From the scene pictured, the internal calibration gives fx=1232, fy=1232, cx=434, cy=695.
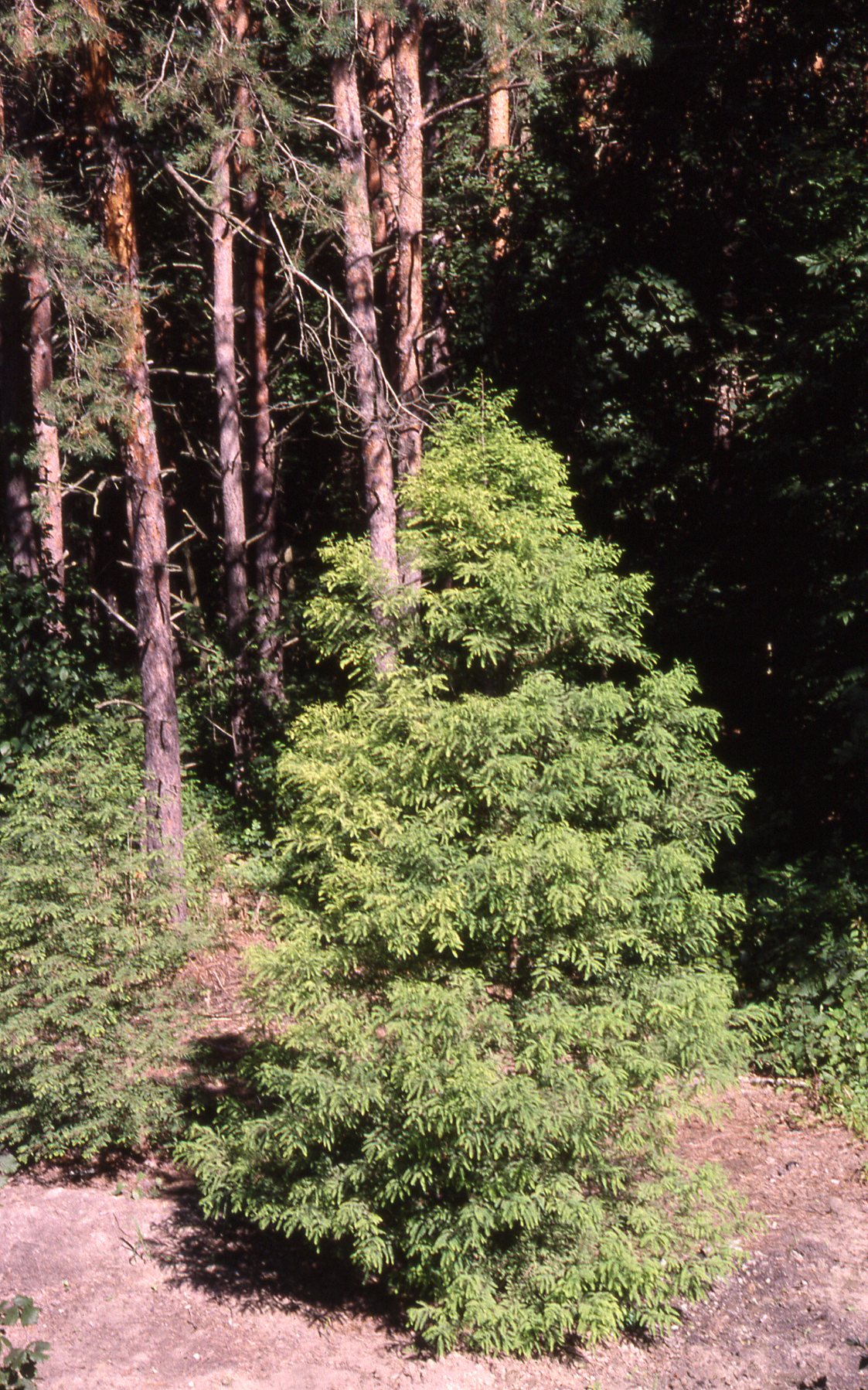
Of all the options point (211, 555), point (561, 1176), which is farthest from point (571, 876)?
point (211, 555)

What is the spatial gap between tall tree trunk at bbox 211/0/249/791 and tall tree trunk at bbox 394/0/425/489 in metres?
2.57

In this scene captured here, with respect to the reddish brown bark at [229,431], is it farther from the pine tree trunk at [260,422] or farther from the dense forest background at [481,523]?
the pine tree trunk at [260,422]

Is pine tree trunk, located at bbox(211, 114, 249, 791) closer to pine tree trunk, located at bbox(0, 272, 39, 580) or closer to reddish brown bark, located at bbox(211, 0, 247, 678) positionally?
reddish brown bark, located at bbox(211, 0, 247, 678)

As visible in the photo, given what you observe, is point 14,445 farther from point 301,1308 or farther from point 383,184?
point 301,1308

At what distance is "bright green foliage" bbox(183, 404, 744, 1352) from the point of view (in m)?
5.68

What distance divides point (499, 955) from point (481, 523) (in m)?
2.12

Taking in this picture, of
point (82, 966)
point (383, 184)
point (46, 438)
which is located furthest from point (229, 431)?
point (82, 966)

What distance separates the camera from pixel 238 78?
980 centimetres

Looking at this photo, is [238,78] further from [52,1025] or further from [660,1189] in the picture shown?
[660,1189]

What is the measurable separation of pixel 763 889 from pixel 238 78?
7.54 metres

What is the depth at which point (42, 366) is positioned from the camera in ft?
48.5

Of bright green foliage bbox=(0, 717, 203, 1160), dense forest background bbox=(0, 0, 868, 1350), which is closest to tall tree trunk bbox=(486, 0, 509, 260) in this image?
dense forest background bbox=(0, 0, 868, 1350)

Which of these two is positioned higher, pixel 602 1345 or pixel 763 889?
pixel 763 889

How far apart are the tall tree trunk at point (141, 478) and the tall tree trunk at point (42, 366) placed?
521 millimetres
